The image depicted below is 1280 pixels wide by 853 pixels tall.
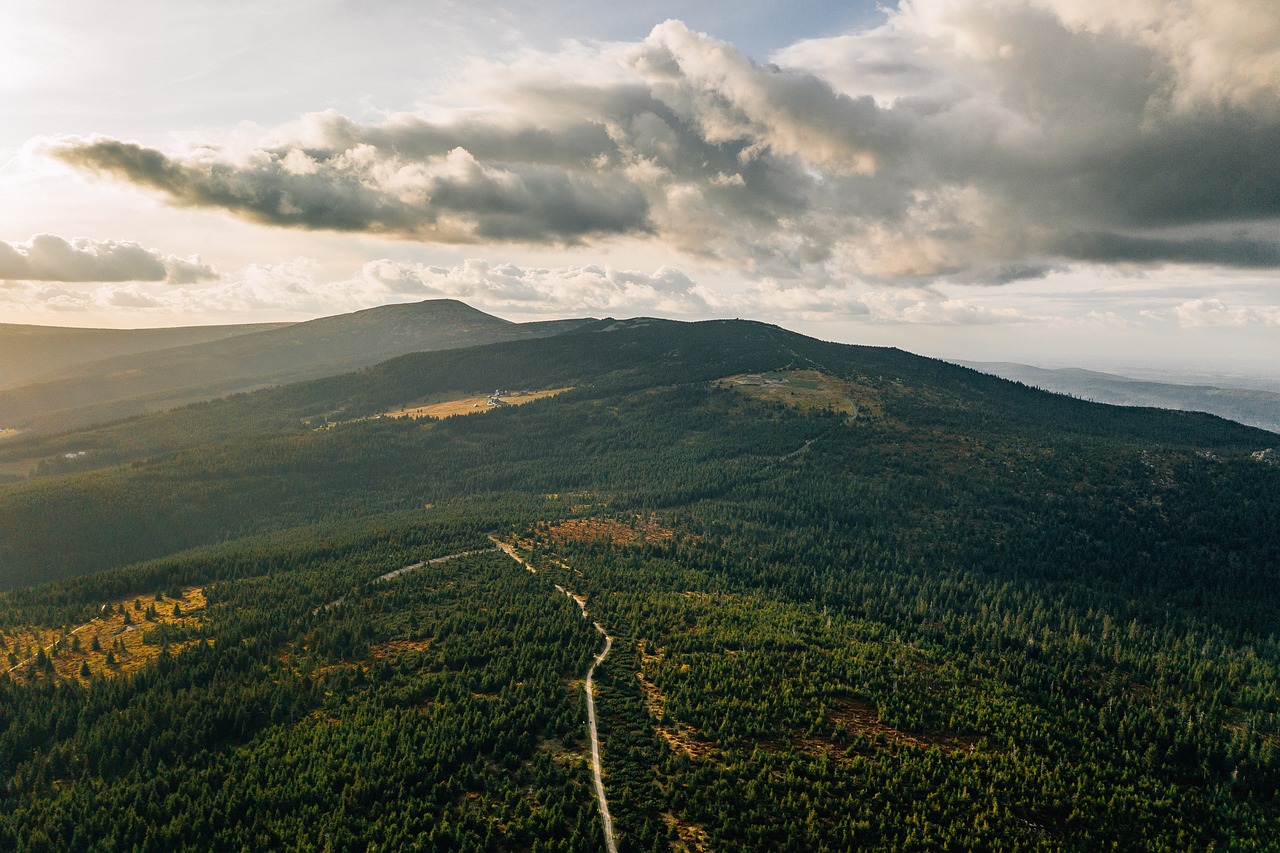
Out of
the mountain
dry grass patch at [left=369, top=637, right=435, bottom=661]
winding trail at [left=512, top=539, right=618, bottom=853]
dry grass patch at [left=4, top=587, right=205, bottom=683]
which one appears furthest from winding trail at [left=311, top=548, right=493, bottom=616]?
winding trail at [left=512, top=539, right=618, bottom=853]

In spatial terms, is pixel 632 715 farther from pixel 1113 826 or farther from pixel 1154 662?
pixel 1154 662

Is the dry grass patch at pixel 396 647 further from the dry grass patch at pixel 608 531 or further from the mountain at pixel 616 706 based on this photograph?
the dry grass patch at pixel 608 531

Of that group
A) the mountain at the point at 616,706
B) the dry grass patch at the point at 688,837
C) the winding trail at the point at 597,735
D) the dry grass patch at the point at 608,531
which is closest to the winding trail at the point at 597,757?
the winding trail at the point at 597,735

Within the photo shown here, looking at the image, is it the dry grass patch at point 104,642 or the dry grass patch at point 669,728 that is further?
the dry grass patch at point 104,642

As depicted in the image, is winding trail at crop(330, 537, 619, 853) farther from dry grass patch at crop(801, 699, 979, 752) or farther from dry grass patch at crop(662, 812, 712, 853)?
dry grass patch at crop(801, 699, 979, 752)

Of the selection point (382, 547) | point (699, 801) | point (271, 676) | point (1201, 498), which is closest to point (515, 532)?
point (382, 547)

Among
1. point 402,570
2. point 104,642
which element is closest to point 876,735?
point 402,570

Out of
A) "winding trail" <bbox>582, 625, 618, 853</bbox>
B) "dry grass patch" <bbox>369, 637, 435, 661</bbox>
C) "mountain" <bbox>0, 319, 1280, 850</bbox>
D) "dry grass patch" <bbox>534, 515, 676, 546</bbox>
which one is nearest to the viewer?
"winding trail" <bbox>582, 625, 618, 853</bbox>

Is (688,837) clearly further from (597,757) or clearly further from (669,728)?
(669,728)

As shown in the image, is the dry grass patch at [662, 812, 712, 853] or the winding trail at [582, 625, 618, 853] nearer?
the dry grass patch at [662, 812, 712, 853]
